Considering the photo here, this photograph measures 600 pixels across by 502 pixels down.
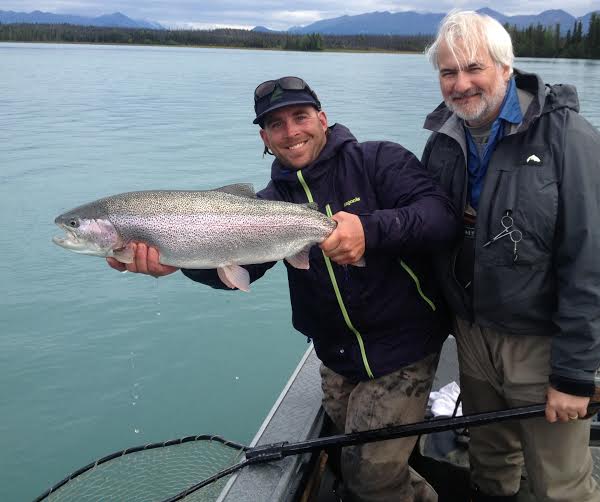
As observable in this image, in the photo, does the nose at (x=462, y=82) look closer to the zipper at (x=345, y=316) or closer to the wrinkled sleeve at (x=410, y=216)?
the wrinkled sleeve at (x=410, y=216)

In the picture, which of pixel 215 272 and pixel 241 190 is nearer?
pixel 241 190

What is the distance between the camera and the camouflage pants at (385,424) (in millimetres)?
3586

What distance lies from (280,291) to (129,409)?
3852 mm

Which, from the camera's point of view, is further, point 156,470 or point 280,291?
point 280,291

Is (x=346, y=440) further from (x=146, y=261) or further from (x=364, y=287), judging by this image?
(x=146, y=261)

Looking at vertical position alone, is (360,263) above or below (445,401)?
above

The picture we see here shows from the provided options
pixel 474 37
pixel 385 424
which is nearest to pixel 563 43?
pixel 474 37

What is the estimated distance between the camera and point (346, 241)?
3.29m

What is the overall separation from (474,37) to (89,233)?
99.7 inches

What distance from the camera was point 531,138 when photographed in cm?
298

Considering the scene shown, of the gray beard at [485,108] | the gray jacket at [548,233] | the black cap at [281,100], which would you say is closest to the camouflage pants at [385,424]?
the gray jacket at [548,233]

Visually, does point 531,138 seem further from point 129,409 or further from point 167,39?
point 167,39

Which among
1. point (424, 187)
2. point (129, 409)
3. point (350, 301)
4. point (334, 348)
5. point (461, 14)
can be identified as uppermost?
point (461, 14)

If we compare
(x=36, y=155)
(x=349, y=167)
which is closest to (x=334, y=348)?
(x=349, y=167)
